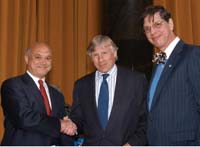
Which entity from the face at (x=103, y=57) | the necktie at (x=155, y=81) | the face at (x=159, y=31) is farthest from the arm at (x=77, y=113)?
the face at (x=159, y=31)

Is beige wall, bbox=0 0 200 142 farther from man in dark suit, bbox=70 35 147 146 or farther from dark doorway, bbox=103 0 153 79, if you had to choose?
man in dark suit, bbox=70 35 147 146

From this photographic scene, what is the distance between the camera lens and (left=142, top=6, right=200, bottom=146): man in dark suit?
80.9 inches

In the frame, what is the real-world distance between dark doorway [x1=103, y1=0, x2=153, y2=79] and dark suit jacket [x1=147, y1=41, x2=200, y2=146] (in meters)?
1.46

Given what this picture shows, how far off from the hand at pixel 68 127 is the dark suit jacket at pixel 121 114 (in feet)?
0.18

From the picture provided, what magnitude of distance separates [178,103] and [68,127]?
84cm

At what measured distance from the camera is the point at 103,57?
2.56 meters

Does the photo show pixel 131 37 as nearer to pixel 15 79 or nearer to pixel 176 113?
pixel 15 79

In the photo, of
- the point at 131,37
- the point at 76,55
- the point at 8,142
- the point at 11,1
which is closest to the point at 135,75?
the point at 8,142

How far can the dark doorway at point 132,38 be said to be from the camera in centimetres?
368

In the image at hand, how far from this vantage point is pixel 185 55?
2.14 metres

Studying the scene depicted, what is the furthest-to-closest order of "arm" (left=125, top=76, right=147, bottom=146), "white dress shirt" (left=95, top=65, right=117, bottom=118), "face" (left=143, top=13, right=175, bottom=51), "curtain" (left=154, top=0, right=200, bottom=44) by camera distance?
"curtain" (left=154, top=0, right=200, bottom=44) → "white dress shirt" (left=95, top=65, right=117, bottom=118) → "arm" (left=125, top=76, right=147, bottom=146) → "face" (left=143, top=13, right=175, bottom=51)

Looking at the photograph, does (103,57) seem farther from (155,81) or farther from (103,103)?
(155,81)

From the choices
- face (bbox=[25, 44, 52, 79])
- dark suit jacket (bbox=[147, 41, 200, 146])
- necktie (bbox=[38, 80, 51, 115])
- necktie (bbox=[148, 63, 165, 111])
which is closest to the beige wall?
face (bbox=[25, 44, 52, 79])

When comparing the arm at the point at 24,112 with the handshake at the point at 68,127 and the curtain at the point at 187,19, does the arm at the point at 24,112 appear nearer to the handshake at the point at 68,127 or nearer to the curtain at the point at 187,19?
the handshake at the point at 68,127
